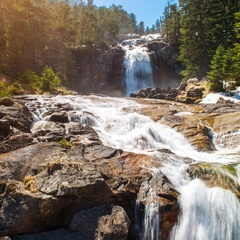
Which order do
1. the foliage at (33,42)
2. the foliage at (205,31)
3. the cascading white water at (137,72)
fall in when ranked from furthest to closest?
the cascading white water at (137,72) → the foliage at (205,31) → the foliage at (33,42)

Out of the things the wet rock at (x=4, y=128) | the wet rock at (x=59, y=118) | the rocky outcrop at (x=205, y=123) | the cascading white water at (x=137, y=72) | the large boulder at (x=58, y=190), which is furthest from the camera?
the cascading white water at (x=137, y=72)

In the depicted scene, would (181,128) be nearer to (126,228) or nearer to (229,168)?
(229,168)

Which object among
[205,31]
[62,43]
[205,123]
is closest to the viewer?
[205,123]

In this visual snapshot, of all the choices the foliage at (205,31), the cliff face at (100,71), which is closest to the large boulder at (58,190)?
the foliage at (205,31)

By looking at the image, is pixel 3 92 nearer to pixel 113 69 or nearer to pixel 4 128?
pixel 4 128

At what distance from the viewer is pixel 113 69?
42656 mm

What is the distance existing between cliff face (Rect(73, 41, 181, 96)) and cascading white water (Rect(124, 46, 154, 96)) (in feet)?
2.82

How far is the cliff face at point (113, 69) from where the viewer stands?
41.5 m

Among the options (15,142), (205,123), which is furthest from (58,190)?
(205,123)

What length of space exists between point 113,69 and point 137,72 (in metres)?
4.67

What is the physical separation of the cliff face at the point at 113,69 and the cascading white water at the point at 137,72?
0.86m

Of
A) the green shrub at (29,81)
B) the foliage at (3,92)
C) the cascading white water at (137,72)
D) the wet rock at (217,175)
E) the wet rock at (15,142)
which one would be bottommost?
the wet rock at (217,175)

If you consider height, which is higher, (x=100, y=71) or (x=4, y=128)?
(x=100, y=71)

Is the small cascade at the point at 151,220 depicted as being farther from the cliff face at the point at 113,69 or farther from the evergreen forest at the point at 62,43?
the cliff face at the point at 113,69
